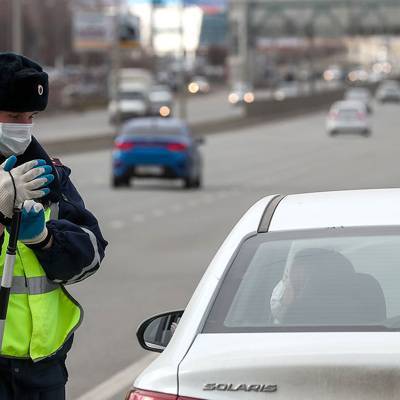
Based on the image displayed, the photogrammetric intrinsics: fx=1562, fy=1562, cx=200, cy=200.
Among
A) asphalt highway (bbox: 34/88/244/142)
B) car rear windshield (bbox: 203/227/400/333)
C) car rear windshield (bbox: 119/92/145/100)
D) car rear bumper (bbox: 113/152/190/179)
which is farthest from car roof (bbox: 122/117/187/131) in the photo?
car rear windshield (bbox: 119/92/145/100)

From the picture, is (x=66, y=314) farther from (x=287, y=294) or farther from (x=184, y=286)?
(x=184, y=286)

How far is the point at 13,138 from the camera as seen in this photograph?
499cm

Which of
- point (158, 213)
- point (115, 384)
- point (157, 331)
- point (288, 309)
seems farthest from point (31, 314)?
point (158, 213)

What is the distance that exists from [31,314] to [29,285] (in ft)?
0.30

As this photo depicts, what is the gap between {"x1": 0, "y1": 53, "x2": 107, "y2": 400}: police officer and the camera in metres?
4.95

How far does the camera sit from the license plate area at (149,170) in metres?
32.7

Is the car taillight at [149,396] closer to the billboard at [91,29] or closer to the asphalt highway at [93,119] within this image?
the asphalt highway at [93,119]

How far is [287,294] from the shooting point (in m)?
5.00

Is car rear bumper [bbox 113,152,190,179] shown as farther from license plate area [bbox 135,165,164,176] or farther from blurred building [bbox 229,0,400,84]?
blurred building [bbox 229,0,400,84]

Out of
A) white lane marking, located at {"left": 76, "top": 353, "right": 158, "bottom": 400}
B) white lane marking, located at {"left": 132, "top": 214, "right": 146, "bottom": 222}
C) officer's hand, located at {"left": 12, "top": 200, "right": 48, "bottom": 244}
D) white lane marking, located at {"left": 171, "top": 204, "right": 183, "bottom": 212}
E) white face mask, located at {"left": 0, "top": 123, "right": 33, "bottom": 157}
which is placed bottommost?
white lane marking, located at {"left": 171, "top": 204, "right": 183, "bottom": 212}

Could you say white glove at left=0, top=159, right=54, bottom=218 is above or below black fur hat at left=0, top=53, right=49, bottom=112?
below

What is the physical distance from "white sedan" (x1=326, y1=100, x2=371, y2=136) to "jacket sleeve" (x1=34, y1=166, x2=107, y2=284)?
6343 centimetres

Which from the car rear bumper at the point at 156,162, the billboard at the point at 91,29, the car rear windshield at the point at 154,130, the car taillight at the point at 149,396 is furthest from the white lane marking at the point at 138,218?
the billboard at the point at 91,29

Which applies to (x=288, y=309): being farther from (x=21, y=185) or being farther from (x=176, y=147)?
(x=176, y=147)
